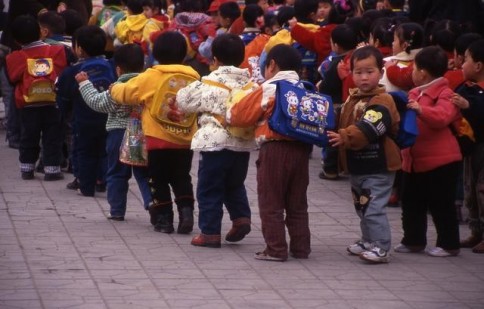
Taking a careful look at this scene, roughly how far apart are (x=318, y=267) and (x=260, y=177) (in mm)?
714

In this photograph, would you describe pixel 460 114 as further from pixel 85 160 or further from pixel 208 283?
pixel 85 160

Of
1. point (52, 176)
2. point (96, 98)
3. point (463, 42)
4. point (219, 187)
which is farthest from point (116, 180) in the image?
point (463, 42)

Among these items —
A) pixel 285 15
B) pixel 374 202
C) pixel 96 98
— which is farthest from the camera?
pixel 285 15

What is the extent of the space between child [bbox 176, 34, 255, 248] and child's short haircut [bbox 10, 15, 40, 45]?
129 inches

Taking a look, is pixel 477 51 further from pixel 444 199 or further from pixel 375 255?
pixel 375 255

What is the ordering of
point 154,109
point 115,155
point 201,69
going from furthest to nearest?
point 201,69 → point 115,155 → point 154,109

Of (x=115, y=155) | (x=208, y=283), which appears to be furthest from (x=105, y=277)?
(x=115, y=155)

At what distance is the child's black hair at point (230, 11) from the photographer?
1522 centimetres

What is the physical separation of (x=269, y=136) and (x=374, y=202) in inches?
32.8

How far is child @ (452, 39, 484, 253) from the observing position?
8719mm

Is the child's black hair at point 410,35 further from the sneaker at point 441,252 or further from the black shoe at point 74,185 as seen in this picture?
the black shoe at point 74,185

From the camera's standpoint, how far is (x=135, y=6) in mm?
16062

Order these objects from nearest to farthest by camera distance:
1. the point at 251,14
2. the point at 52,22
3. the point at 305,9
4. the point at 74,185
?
the point at 74,185
the point at 52,22
the point at 305,9
the point at 251,14

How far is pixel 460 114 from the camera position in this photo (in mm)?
8586
